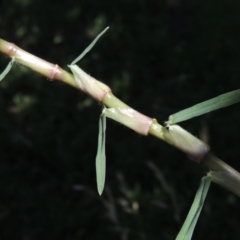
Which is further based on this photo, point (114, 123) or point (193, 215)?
point (114, 123)

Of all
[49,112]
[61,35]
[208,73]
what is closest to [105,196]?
[49,112]

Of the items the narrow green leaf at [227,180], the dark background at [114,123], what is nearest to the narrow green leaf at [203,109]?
the narrow green leaf at [227,180]

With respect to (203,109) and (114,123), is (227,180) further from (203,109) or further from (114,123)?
(114,123)

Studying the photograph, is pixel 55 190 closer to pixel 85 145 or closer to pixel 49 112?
pixel 85 145

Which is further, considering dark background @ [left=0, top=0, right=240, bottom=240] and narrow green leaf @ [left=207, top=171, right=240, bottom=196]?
dark background @ [left=0, top=0, right=240, bottom=240]

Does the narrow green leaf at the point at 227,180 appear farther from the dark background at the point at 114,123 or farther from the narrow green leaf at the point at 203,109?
the dark background at the point at 114,123

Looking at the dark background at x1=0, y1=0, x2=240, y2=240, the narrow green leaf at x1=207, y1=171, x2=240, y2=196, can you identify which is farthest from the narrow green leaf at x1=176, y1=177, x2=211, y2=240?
the dark background at x1=0, y1=0, x2=240, y2=240

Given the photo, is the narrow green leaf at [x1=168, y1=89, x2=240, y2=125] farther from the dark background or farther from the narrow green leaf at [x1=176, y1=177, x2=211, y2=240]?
the dark background

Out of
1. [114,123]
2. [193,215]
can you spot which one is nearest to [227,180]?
[193,215]

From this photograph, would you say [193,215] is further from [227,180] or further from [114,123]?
[114,123]

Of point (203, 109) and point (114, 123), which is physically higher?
point (114, 123)
